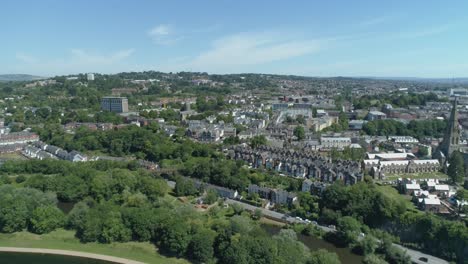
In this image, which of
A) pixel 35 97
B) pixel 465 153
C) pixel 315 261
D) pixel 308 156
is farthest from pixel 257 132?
pixel 35 97

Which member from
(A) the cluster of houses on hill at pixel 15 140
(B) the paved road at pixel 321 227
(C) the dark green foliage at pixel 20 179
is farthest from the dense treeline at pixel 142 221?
(A) the cluster of houses on hill at pixel 15 140

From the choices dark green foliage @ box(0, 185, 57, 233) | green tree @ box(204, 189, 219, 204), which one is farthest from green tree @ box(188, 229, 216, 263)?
dark green foliage @ box(0, 185, 57, 233)

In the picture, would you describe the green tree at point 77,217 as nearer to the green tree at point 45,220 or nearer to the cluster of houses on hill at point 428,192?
the green tree at point 45,220

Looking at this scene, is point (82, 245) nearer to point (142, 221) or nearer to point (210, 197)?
point (142, 221)

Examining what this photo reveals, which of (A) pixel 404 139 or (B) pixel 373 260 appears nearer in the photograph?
(B) pixel 373 260

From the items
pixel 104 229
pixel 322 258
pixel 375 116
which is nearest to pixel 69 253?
pixel 104 229

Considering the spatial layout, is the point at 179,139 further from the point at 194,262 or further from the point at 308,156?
the point at 194,262

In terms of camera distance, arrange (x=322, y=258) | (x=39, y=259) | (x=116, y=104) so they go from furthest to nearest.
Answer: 1. (x=116, y=104)
2. (x=39, y=259)
3. (x=322, y=258)

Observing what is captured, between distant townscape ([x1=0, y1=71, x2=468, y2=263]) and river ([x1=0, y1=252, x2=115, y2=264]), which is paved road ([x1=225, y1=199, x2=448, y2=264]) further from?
river ([x1=0, y1=252, x2=115, y2=264])
